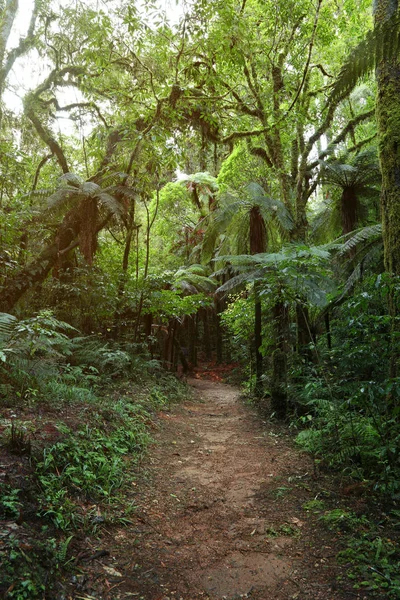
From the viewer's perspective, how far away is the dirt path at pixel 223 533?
8.50 feet

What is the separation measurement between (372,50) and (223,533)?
12.1 feet

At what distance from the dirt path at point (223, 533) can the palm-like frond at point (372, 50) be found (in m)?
3.25

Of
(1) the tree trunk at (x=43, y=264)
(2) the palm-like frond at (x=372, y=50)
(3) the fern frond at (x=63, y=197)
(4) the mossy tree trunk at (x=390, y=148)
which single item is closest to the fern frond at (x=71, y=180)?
(3) the fern frond at (x=63, y=197)

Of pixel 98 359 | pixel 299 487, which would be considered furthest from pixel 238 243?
pixel 299 487

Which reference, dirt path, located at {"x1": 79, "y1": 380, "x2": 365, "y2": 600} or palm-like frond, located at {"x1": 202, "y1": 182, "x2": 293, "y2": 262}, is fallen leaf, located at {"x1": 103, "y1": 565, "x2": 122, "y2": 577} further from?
palm-like frond, located at {"x1": 202, "y1": 182, "x2": 293, "y2": 262}

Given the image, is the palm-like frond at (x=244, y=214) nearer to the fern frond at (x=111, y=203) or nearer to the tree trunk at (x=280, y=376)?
the tree trunk at (x=280, y=376)

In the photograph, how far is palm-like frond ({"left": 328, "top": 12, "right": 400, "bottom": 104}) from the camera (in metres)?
2.24

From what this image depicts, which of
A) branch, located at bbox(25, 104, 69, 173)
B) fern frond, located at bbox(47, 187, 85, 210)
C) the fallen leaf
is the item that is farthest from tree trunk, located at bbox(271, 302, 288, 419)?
branch, located at bbox(25, 104, 69, 173)

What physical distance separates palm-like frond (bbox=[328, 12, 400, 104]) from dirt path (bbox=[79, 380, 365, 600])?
3.25m

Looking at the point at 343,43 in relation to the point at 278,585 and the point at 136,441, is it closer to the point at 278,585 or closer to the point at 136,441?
the point at 136,441

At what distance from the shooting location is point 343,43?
1122 centimetres

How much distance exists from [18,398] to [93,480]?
1680mm

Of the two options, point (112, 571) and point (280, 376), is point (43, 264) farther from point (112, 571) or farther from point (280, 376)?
point (112, 571)

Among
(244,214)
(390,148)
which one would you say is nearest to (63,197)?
(244,214)
